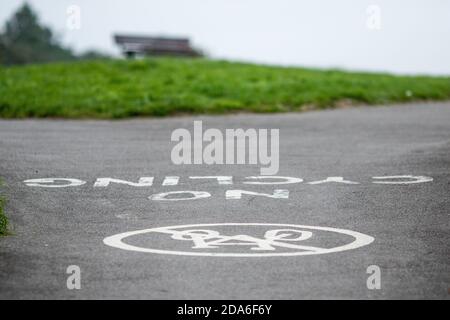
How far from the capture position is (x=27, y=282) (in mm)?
8414

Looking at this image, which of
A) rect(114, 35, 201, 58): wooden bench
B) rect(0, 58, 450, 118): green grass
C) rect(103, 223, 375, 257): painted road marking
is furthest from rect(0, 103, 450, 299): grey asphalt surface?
rect(114, 35, 201, 58): wooden bench

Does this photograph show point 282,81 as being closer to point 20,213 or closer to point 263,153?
point 263,153

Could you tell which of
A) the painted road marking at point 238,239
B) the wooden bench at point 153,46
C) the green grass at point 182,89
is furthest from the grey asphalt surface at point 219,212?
the wooden bench at point 153,46

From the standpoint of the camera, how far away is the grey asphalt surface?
835 cm

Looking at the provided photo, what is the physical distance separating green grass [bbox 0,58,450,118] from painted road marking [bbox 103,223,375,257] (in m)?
13.2

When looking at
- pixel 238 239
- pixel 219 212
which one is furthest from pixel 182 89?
pixel 238 239

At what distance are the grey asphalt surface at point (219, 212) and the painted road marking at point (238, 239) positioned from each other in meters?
0.20

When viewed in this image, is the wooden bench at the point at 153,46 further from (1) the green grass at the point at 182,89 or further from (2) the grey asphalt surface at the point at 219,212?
(2) the grey asphalt surface at the point at 219,212

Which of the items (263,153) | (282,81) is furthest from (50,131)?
(282,81)

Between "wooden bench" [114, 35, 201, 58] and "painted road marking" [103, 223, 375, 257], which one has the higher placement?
"wooden bench" [114, 35, 201, 58]

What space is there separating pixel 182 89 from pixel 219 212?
51.6ft

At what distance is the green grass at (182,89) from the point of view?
963 inches

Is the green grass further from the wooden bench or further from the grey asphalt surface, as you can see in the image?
the wooden bench

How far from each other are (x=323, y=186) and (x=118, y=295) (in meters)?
6.45
